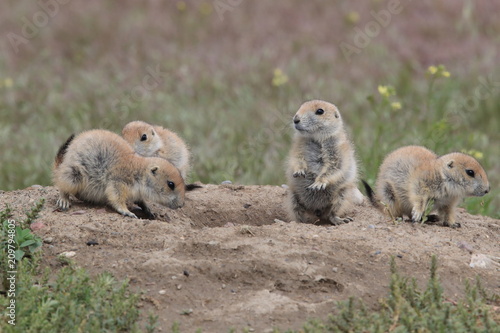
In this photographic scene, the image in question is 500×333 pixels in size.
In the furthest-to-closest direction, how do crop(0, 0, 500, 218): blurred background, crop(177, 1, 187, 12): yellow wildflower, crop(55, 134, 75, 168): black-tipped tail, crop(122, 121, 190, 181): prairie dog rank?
crop(177, 1, 187, 12): yellow wildflower → crop(0, 0, 500, 218): blurred background → crop(122, 121, 190, 181): prairie dog → crop(55, 134, 75, 168): black-tipped tail

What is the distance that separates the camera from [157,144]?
7.80 meters

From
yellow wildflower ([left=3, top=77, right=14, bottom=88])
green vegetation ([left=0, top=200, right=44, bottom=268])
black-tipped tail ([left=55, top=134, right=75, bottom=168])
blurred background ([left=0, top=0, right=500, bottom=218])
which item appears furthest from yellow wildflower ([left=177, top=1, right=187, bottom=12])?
green vegetation ([left=0, top=200, right=44, bottom=268])

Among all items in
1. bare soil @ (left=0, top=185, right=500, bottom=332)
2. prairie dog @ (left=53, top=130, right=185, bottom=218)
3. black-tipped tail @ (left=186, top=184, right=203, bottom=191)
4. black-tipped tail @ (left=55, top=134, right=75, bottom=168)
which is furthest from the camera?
black-tipped tail @ (left=186, top=184, right=203, bottom=191)

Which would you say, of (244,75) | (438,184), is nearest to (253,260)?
(438,184)

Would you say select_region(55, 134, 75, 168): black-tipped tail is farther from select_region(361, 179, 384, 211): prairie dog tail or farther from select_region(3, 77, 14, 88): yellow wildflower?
select_region(3, 77, 14, 88): yellow wildflower

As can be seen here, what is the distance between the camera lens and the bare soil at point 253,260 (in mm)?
4707

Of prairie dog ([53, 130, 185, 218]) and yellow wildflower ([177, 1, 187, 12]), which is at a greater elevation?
yellow wildflower ([177, 1, 187, 12])

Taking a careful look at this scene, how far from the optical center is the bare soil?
471 cm

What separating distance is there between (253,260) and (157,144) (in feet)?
9.61

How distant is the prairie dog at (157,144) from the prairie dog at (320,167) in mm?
1339

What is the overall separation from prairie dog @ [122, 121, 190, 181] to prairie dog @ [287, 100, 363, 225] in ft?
4.39

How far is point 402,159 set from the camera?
6.89 m

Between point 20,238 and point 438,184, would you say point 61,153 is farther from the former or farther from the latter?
point 438,184

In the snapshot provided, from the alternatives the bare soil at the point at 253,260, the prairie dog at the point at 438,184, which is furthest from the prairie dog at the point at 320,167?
the bare soil at the point at 253,260
